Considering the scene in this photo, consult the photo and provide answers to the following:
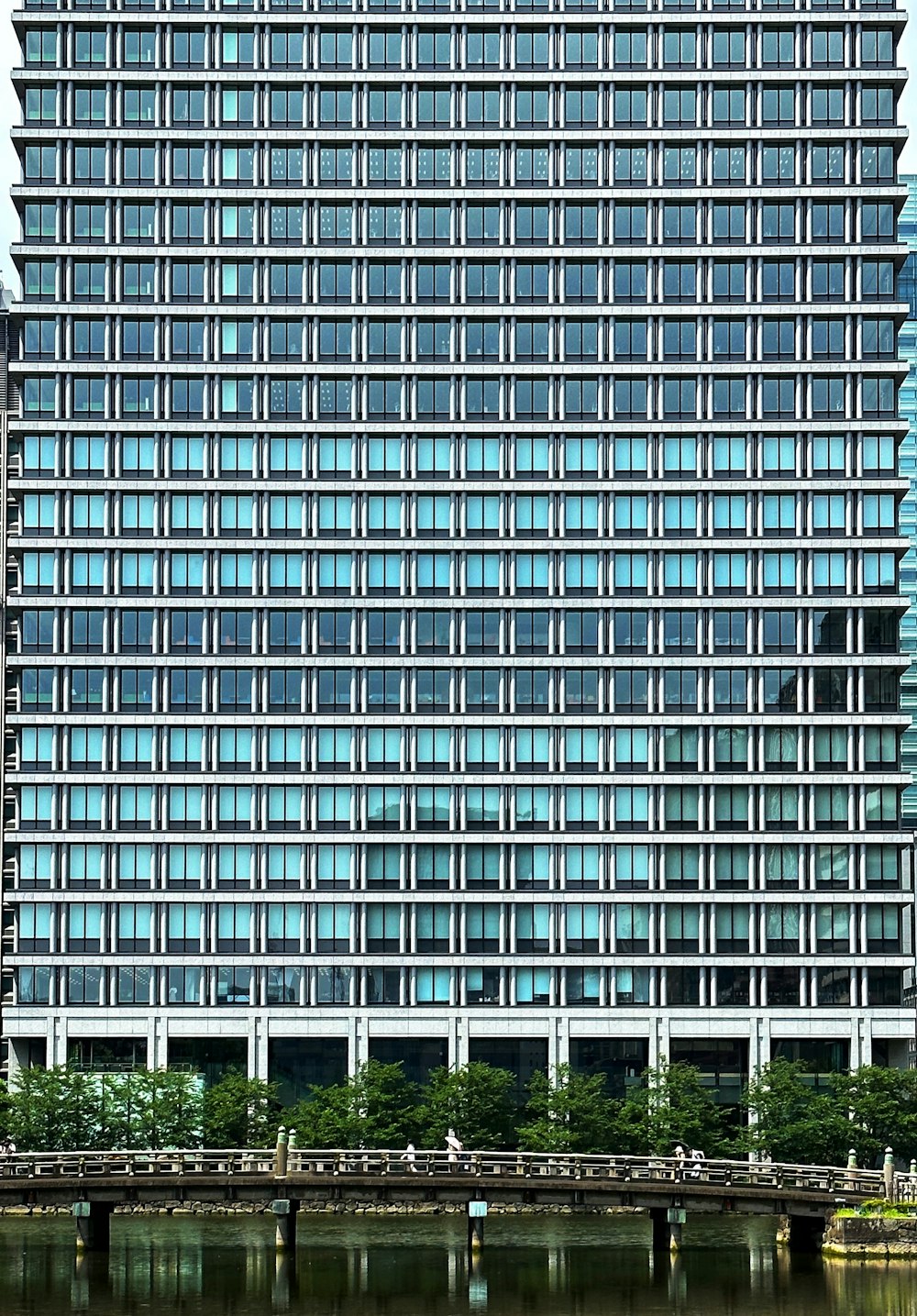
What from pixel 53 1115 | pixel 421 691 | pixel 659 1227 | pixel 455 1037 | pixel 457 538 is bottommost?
pixel 659 1227

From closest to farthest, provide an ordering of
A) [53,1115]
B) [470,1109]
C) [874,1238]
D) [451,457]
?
1. [874,1238]
2. [53,1115]
3. [470,1109]
4. [451,457]

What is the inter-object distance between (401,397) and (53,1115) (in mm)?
47467

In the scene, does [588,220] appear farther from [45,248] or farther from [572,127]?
[45,248]

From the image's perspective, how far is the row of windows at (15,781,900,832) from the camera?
13612cm

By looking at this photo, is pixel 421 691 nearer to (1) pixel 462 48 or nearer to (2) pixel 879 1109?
(2) pixel 879 1109

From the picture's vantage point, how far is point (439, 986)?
135 metres

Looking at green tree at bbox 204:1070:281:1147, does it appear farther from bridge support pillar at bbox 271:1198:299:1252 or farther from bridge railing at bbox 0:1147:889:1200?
bridge support pillar at bbox 271:1198:299:1252

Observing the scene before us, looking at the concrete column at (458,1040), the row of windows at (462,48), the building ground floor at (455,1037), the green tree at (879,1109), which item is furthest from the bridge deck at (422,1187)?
the row of windows at (462,48)

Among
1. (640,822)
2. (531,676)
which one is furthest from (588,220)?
(640,822)

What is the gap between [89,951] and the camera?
444 feet

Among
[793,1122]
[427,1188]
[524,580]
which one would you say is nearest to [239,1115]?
[793,1122]

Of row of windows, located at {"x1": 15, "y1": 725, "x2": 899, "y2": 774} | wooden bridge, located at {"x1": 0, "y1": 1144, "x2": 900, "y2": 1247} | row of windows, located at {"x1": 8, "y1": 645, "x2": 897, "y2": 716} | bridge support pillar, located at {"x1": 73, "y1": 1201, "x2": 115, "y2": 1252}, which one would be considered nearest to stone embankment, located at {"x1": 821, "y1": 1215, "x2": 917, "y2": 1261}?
wooden bridge, located at {"x1": 0, "y1": 1144, "x2": 900, "y2": 1247}

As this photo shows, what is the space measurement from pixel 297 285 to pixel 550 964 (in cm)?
4413

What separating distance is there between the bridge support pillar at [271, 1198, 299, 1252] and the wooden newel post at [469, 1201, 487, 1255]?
7.15 meters
